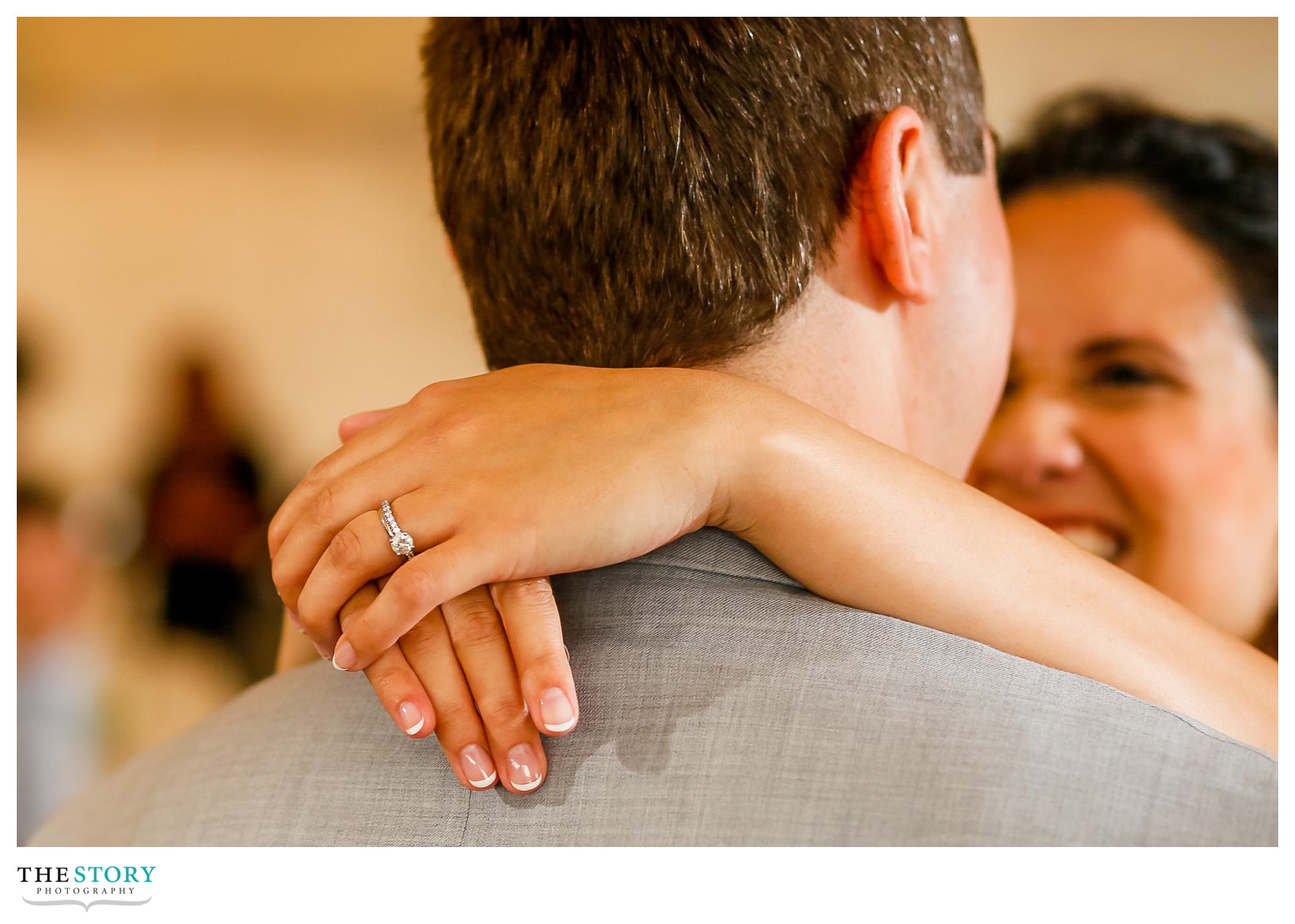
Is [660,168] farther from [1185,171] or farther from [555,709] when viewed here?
[1185,171]

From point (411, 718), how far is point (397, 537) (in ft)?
0.38

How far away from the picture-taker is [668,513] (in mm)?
612

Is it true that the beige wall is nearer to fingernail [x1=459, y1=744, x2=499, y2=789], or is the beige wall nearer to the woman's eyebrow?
the woman's eyebrow

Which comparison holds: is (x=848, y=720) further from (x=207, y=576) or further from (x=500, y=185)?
(x=207, y=576)

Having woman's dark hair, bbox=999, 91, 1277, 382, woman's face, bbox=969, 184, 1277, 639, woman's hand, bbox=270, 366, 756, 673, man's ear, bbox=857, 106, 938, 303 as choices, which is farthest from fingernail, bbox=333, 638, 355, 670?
woman's dark hair, bbox=999, 91, 1277, 382

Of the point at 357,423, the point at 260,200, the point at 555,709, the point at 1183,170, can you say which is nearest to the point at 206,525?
the point at 260,200

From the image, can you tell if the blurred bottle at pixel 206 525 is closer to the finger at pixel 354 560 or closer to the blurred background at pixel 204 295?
the blurred background at pixel 204 295

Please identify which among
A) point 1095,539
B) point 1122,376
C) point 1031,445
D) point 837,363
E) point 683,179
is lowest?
point 1095,539

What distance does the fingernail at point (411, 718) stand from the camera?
24.2 inches

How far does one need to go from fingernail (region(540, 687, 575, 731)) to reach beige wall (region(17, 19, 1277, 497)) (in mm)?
577

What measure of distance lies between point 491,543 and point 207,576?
1339 millimetres

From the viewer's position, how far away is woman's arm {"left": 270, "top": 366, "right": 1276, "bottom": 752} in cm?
60
